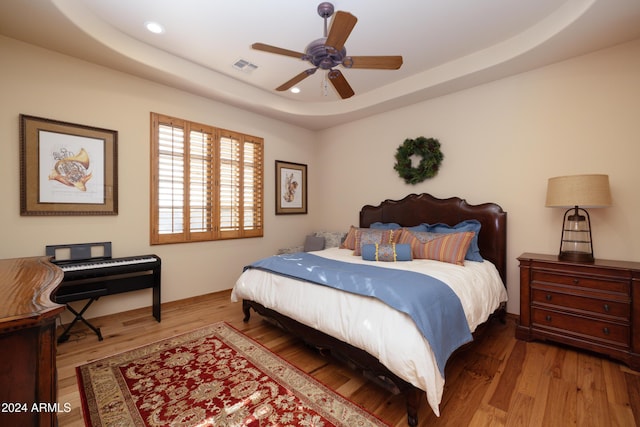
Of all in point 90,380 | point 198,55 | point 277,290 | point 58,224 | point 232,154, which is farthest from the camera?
point 232,154

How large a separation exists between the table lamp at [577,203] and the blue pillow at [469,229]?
0.69 metres

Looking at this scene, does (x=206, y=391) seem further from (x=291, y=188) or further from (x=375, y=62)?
(x=291, y=188)

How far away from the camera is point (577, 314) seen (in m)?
2.44

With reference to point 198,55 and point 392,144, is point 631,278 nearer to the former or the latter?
point 392,144

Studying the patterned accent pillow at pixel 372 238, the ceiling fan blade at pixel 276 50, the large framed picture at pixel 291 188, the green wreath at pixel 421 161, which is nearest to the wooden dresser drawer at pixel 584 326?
the patterned accent pillow at pixel 372 238

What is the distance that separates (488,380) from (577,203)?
5.59 feet

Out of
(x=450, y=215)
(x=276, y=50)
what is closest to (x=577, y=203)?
(x=450, y=215)

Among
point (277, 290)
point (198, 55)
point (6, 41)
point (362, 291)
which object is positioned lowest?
point (277, 290)

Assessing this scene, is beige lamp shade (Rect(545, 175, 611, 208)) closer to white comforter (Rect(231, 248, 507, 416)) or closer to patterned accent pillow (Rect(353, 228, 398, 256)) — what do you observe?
white comforter (Rect(231, 248, 507, 416))

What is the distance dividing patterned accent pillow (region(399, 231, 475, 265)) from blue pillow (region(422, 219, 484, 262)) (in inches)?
8.3

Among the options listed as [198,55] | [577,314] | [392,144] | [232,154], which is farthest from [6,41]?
[577,314]

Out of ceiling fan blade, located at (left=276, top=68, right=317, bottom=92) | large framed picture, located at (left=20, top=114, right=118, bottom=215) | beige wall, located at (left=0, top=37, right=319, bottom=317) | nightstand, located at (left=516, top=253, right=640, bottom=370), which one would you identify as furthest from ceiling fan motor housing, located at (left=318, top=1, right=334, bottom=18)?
nightstand, located at (left=516, top=253, right=640, bottom=370)

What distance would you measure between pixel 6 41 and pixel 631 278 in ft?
19.3

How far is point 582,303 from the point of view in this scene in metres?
2.42
